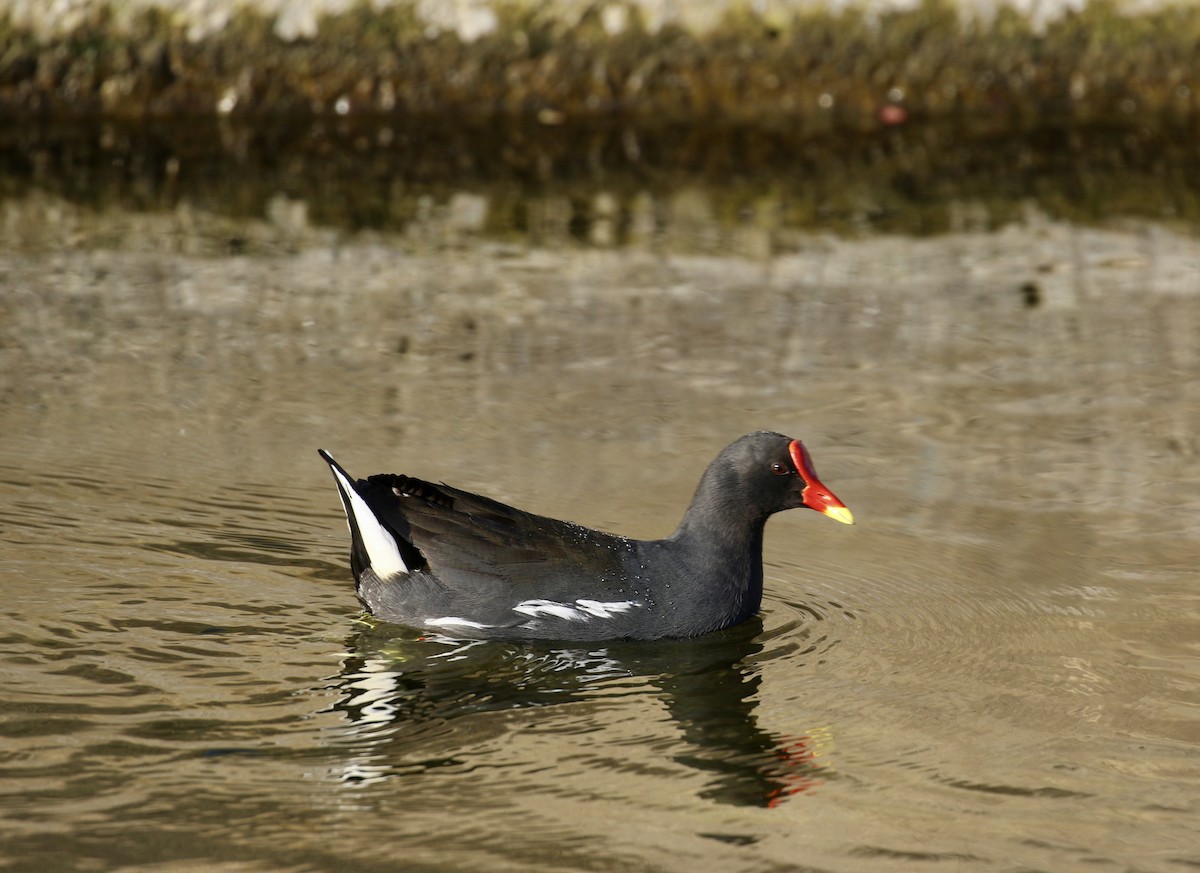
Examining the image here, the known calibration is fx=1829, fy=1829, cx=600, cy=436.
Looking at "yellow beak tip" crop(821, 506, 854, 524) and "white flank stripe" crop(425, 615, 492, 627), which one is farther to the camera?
"yellow beak tip" crop(821, 506, 854, 524)

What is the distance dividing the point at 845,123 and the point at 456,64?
2.73 metres

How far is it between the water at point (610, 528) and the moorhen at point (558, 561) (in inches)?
3.6

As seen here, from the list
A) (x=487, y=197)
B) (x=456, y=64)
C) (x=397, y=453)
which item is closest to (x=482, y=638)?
(x=397, y=453)

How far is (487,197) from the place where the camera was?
10453 mm

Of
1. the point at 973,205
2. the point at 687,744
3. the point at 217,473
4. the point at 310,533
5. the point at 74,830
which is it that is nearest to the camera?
the point at 74,830

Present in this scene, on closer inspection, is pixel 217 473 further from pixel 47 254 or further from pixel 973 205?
pixel 973 205

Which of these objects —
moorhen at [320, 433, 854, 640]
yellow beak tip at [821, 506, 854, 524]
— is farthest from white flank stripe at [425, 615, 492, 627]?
yellow beak tip at [821, 506, 854, 524]

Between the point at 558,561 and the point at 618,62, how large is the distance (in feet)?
27.4

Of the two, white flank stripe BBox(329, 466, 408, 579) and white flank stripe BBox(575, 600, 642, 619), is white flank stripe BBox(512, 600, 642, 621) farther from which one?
white flank stripe BBox(329, 466, 408, 579)

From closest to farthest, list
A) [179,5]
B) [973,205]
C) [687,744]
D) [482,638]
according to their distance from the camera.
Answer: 1. [687,744]
2. [482,638]
3. [973,205]
4. [179,5]

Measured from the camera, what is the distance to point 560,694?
15.1ft

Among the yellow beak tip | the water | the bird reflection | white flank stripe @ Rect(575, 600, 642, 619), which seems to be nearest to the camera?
the water

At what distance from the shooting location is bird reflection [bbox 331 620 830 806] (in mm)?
4188

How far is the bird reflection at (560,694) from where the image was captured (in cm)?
419
